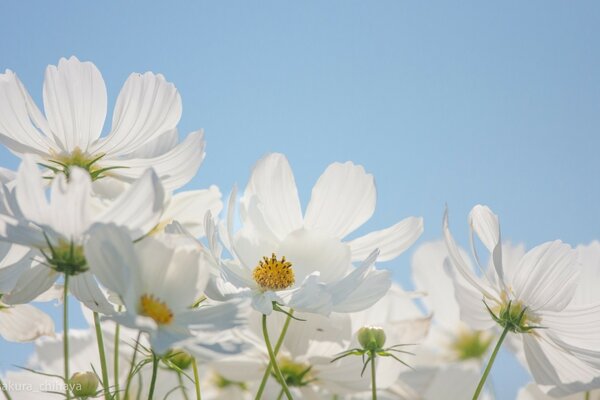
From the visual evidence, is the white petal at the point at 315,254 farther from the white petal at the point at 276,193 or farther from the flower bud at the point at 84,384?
the flower bud at the point at 84,384

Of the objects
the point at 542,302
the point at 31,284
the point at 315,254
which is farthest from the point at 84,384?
the point at 542,302

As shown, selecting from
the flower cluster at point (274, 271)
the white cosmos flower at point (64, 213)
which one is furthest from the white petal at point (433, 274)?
the white cosmos flower at point (64, 213)

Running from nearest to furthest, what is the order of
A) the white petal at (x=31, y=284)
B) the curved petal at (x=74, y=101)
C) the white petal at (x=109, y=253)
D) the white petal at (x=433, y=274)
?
the white petal at (x=109, y=253), the white petal at (x=31, y=284), the curved petal at (x=74, y=101), the white petal at (x=433, y=274)

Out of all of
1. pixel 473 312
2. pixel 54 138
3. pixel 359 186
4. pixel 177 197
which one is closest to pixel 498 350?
pixel 473 312

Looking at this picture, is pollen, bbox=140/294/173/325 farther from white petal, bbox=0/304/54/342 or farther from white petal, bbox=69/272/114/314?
white petal, bbox=0/304/54/342

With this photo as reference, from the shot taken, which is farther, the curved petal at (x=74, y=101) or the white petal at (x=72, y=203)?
the curved petal at (x=74, y=101)

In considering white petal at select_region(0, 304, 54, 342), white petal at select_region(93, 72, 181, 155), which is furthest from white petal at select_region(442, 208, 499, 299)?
white petal at select_region(0, 304, 54, 342)

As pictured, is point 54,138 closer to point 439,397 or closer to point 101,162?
point 101,162
